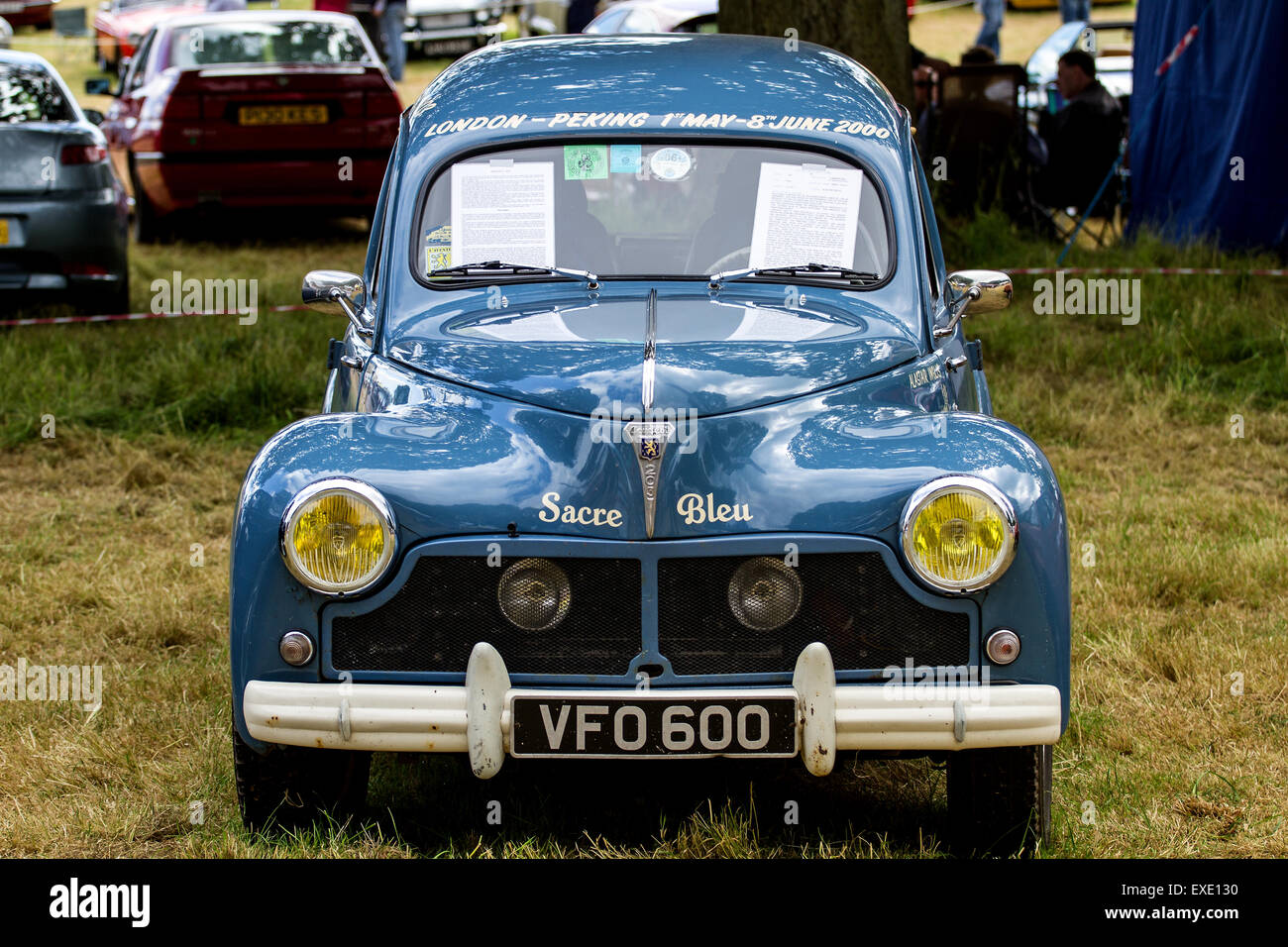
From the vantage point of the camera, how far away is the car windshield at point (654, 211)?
162 inches

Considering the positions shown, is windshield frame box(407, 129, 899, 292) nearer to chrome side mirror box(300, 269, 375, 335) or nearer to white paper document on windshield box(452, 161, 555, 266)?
white paper document on windshield box(452, 161, 555, 266)

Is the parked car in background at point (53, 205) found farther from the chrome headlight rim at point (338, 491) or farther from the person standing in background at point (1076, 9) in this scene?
the person standing in background at point (1076, 9)

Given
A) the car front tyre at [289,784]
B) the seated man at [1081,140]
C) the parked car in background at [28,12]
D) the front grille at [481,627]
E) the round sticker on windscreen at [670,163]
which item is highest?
the round sticker on windscreen at [670,163]

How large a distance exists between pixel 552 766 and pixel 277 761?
0.79 meters

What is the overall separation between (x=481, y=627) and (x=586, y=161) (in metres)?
1.55

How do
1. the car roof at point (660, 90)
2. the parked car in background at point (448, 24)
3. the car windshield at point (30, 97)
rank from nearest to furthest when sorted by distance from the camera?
the car roof at point (660, 90) → the car windshield at point (30, 97) → the parked car in background at point (448, 24)

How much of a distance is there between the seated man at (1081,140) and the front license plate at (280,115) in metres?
4.92

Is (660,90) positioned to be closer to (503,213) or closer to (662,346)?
(503,213)

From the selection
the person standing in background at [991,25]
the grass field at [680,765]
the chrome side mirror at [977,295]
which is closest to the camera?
the grass field at [680,765]

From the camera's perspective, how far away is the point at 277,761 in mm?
3352

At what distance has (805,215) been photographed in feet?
13.7

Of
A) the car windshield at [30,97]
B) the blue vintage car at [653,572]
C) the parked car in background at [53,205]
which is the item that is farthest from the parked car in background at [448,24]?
the blue vintage car at [653,572]
